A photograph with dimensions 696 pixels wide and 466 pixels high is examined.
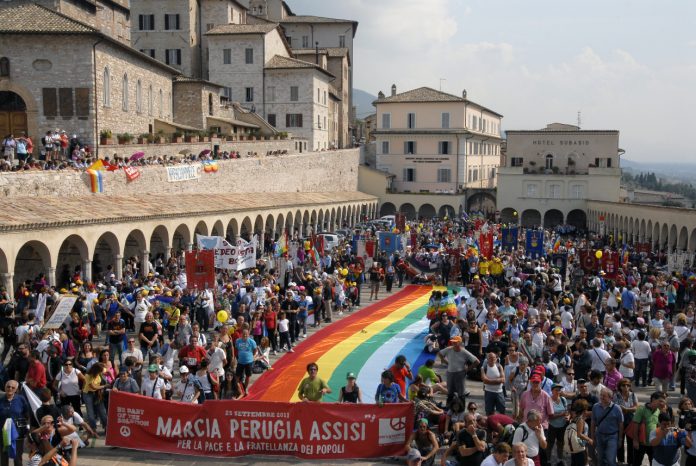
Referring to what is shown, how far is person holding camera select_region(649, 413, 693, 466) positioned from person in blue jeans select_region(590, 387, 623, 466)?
1.66 feet

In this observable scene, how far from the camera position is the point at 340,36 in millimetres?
83375

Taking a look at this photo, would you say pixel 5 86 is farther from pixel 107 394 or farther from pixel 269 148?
pixel 107 394

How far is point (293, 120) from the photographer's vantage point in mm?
66062

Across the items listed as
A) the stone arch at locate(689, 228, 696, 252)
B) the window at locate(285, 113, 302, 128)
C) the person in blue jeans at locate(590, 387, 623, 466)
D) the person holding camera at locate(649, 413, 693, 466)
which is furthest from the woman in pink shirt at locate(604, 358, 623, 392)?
the window at locate(285, 113, 302, 128)

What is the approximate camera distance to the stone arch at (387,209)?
230 feet

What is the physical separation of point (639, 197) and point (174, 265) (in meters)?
95.2

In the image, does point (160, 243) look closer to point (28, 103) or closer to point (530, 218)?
point (28, 103)

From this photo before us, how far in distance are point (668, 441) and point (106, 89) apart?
33.9 meters

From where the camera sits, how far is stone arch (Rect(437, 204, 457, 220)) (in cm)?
6906

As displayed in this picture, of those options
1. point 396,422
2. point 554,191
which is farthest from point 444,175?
point 396,422

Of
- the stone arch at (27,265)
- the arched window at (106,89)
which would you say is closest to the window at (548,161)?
the arched window at (106,89)

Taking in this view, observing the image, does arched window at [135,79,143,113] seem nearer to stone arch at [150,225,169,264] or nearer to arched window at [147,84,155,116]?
arched window at [147,84,155,116]

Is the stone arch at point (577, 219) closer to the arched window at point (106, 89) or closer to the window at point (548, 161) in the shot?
the window at point (548, 161)

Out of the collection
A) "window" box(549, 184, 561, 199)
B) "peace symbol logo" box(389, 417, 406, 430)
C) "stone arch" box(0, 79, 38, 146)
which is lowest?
"peace symbol logo" box(389, 417, 406, 430)
